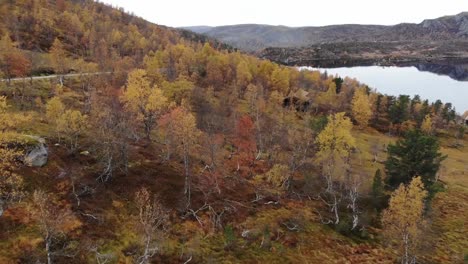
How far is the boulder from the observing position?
191 ft

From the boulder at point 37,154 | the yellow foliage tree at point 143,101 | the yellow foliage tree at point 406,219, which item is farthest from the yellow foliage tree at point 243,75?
the yellow foliage tree at point 406,219

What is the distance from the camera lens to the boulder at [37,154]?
58.2 metres

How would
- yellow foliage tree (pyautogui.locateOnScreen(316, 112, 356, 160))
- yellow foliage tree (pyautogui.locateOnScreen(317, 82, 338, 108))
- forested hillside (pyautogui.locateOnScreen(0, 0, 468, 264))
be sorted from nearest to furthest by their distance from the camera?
forested hillside (pyautogui.locateOnScreen(0, 0, 468, 264)), yellow foliage tree (pyautogui.locateOnScreen(316, 112, 356, 160)), yellow foliage tree (pyautogui.locateOnScreen(317, 82, 338, 108))

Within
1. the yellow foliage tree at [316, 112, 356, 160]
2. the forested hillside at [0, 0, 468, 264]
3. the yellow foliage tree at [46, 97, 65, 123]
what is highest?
the yellow foliage tree at [46, 97, 65, 123]

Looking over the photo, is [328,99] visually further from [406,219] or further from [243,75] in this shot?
[406,219]

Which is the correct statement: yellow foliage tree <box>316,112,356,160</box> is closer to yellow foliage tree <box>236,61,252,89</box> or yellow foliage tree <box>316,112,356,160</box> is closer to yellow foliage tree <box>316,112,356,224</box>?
yellow foliage tree <box>316,112,356,224</box>

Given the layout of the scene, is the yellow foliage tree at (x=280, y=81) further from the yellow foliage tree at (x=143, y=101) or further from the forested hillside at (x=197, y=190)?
the yellow foliage tree at (x=143, y=101)

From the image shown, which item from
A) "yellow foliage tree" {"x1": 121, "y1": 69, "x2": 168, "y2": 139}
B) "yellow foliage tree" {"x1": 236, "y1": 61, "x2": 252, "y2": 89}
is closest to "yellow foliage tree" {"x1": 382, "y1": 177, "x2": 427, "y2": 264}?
"yellow foliage tree" {"x1": 121, "y1": 69, "x2": 168, "y2": 139}

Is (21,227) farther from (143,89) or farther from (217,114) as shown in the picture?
(217,114)

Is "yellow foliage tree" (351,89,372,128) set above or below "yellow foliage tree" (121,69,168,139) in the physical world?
below

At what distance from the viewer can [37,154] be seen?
5941 centimetres

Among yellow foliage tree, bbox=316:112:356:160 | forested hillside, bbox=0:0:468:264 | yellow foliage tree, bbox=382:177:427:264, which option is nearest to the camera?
forested hillside, bbox=0:0:468:264

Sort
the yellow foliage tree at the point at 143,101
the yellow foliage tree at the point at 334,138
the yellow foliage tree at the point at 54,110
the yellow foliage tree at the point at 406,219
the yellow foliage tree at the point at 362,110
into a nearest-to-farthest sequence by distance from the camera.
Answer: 1. the yellow foliage tree at the point at 406,219
2. the yellow foliage tree at the point at 54,110
3. the yellow foliage tree at the point at 334,138
4. the yellow foliage tree at the point at 143,101
5. the yellow foliage tree at the point at 362,110

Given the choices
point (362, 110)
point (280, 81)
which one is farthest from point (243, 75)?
point (362, 110)
